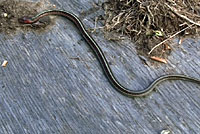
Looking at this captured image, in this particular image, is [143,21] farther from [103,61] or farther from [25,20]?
[25,20]

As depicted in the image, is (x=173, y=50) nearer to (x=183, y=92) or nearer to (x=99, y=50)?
(x=183, y=92)

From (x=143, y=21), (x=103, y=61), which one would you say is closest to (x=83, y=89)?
(x=103, y=61)

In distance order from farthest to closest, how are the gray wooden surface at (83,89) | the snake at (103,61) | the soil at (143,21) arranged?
the soil at (143,21) → the snake at (103,61) → the gray wooden surface at (83,89)

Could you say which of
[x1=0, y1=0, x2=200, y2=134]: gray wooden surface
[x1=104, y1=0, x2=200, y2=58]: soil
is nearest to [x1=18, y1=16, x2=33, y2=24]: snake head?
[x1=0, y1=0, x2=200, y2=134]: gray wooden surface

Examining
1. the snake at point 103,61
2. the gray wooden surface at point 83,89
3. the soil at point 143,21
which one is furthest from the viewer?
the soil at point 143,21

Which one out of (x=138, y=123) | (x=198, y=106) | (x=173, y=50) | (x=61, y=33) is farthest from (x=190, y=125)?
(x=61, y=33)

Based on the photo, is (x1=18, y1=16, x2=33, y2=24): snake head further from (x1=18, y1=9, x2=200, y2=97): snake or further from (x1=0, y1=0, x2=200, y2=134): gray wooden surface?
(x1=0, y1=0, x2=200, y2=134): gray wooden surface

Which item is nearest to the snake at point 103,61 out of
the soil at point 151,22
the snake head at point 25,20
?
the snake head at point 25,20

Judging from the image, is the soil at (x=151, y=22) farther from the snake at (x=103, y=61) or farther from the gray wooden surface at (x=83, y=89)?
the snake at (x=103, y=61)
